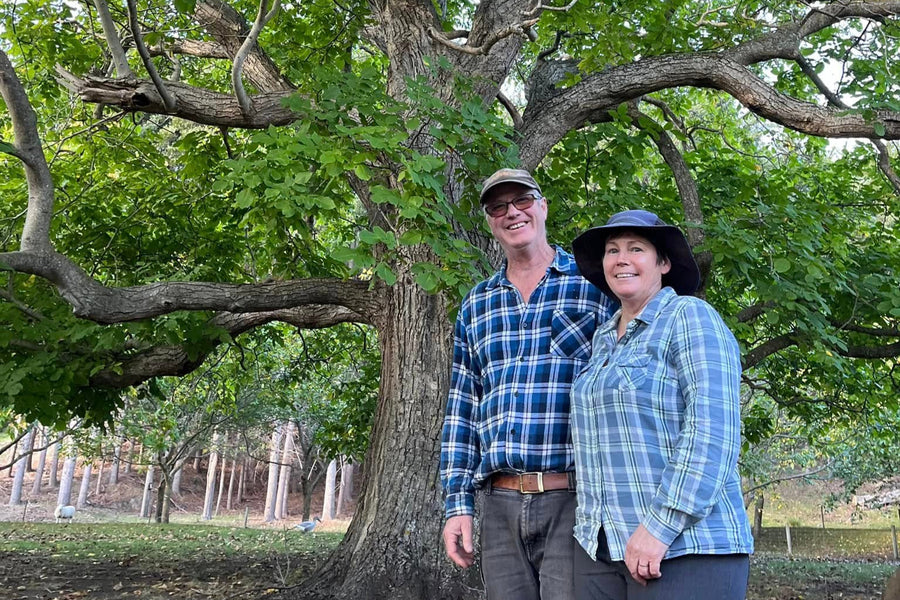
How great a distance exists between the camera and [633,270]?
2125 mm

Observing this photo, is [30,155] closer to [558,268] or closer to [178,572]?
[558,268]

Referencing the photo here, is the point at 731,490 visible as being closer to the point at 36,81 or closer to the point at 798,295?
the point at 798,295

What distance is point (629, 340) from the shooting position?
2.07m

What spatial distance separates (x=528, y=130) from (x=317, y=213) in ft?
7.75

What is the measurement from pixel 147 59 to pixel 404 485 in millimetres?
3251

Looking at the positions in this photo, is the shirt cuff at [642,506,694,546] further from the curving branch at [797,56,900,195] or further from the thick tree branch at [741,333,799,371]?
the thick tree branch at [741,333,799,371]

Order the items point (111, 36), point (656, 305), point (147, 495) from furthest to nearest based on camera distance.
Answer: point (147, 495)
point (111, 36)
point (656, 305)

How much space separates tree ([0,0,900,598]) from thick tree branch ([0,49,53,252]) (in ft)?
0.05

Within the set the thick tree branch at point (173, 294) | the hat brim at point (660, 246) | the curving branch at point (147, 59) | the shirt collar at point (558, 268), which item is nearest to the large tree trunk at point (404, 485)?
the thick tree branch at point (173, 294)

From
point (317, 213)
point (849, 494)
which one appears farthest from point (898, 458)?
point (317, 213)

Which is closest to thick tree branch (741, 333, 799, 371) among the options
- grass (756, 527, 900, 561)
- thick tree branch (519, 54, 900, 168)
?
thick tree branch (519, 54, 900, 168)

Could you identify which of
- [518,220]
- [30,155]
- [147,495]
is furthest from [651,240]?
[147,495]

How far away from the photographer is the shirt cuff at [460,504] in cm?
252

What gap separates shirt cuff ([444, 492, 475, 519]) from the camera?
252 centimetres
